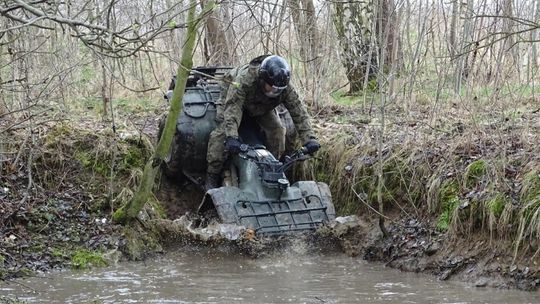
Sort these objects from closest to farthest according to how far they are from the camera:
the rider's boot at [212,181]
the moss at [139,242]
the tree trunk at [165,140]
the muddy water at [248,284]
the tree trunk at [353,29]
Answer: the muddy water at [248,284] < the tree trunk at [165,140] < the moss at [139,242] < the rider's boot at [212,181] < the tree trunk at [353,29]

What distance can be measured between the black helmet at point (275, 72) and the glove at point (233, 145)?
69 cm

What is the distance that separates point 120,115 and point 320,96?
2.84m

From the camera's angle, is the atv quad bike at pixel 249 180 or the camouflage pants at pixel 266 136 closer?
the atv quad bike at pixel 249 180

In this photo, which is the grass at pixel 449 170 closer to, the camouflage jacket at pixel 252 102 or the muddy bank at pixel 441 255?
the muddy bank at pixel 441 255

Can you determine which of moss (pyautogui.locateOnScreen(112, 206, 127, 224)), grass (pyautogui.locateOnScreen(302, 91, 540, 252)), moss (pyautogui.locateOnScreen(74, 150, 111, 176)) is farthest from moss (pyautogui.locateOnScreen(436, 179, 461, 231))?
moss (pyautogui.locateOnScreen(74, 150, 111, 176))

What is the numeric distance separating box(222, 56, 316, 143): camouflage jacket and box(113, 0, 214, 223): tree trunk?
83 centimetres

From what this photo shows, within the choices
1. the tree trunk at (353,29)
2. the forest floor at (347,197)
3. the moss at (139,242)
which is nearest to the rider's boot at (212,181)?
the forest floor at (347,197)

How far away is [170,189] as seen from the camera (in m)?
9.82

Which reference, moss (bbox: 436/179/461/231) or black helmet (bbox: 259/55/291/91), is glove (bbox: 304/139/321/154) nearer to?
black helmet (bbox: 259/55/291/91)

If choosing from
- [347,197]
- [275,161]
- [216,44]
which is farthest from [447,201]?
[216,44]

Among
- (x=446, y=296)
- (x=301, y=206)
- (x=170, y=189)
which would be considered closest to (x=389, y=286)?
(x=446, y=296)

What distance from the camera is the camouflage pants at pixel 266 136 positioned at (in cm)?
890

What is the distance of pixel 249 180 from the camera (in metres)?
8.62

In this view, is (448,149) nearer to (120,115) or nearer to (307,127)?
(307,127)
